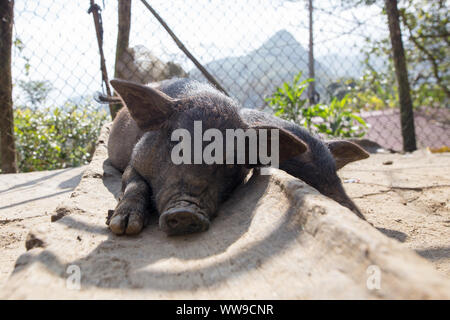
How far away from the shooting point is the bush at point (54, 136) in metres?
6.53

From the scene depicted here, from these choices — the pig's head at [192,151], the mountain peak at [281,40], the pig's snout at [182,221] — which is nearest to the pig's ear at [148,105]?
the pig's head at [192,151]

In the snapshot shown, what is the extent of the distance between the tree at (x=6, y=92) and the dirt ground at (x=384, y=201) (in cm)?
101

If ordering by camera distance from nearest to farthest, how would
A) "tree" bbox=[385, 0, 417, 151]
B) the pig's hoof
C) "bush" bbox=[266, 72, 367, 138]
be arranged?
the pig's hoof → "tree" bbox=[385, 0, 417, 151] → "bush" bbox=[266, 72, 367, 138]

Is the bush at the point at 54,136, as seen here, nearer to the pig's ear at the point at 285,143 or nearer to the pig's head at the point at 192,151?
the pig's head at the point at 192,151

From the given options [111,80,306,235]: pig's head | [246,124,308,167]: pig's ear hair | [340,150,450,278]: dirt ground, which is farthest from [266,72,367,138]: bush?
[111,80,306,235]: pig's head

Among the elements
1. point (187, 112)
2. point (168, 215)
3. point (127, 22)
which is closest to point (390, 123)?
point (127, 22)

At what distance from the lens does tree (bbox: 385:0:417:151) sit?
19.7 ft

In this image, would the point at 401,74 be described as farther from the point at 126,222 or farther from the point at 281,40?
the point at 126,222

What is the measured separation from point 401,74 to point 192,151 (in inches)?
204

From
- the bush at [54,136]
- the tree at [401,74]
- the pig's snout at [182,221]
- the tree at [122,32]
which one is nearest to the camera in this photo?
the pig's snout at [182,221]

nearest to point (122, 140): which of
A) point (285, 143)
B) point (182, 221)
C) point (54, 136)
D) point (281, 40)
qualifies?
point (285, 143)

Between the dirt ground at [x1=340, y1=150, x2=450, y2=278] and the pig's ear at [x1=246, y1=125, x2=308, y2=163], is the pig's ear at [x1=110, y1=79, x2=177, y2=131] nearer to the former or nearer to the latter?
the pig's ear at [x1=246, y1=125, x2=308, y2=163]

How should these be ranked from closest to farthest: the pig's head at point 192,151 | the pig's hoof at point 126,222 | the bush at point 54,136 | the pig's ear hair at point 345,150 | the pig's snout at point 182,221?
the pig's snout at point 182,221 → the pig's hoof at point 126,222 → the pig's head at point 192,151 → the pig's ear hair at point 345,150 → the bush at point 54,136

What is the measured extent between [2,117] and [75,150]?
190 cm
